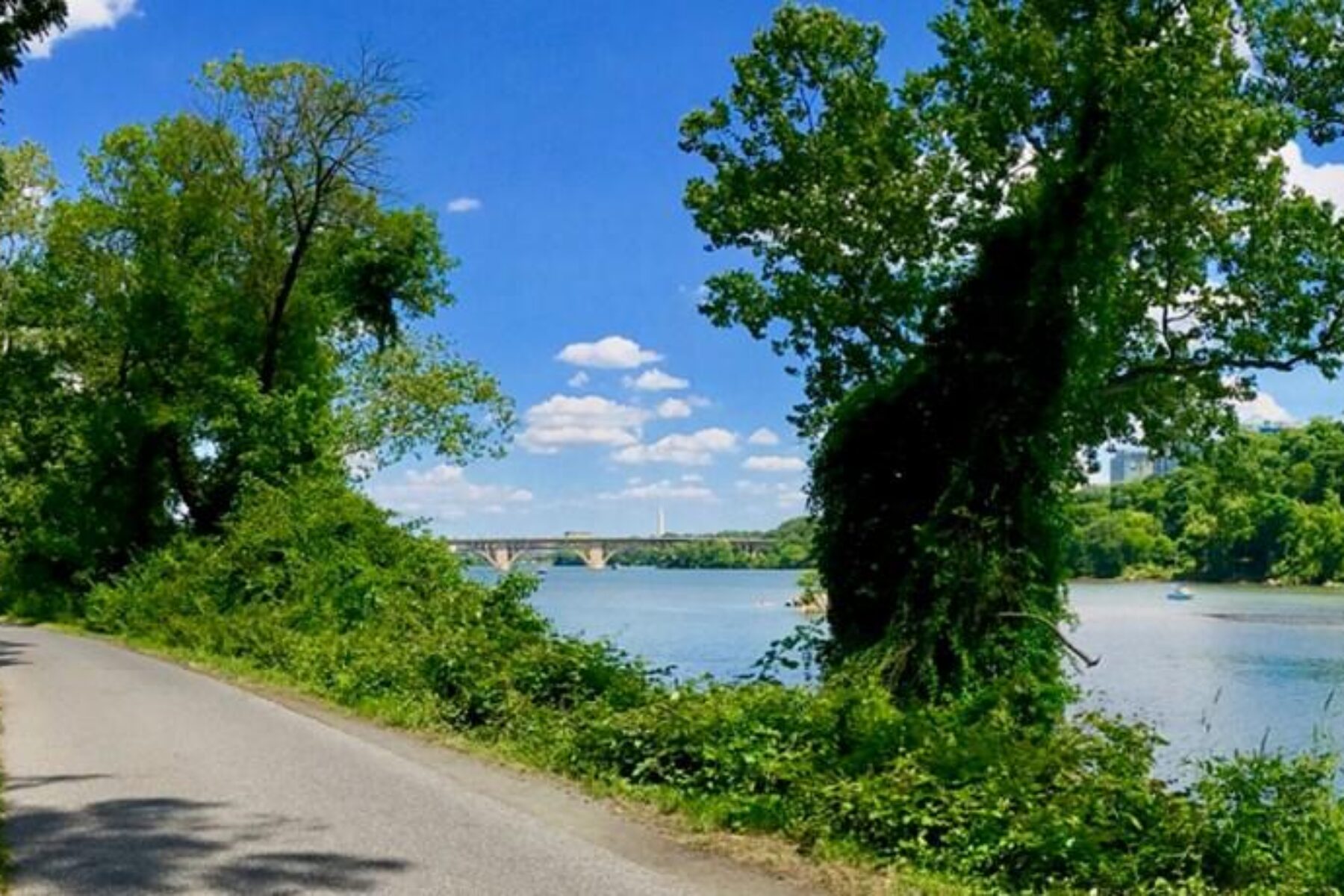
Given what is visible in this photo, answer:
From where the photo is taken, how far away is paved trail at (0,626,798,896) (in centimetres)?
698

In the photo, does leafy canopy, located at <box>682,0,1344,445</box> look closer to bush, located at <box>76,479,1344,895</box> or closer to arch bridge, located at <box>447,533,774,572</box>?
bush, located at <box>76,479,1344,895</box>

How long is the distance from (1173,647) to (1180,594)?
1709 inches

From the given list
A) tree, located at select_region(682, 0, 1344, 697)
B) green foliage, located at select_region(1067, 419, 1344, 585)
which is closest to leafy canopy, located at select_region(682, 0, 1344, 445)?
tree, located at select_region(682, 0, 1344, 697)

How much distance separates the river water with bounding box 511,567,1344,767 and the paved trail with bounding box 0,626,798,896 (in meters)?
4.18

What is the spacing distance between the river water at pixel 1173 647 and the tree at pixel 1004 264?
2197mm

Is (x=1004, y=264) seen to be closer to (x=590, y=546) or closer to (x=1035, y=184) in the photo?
(x=1035, y=184)

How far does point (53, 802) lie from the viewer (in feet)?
29.3

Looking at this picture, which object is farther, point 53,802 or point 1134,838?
point 53,802

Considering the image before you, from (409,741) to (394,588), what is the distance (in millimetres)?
9046

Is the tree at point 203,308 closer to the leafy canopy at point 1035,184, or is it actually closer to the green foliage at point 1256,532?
the leafy canopy at point 1035,184

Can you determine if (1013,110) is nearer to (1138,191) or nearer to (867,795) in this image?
(1138,191)

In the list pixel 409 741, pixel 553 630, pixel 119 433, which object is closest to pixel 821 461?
pixel 553 630

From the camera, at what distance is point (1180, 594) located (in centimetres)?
8162

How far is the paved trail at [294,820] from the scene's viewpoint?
6.98 metres
